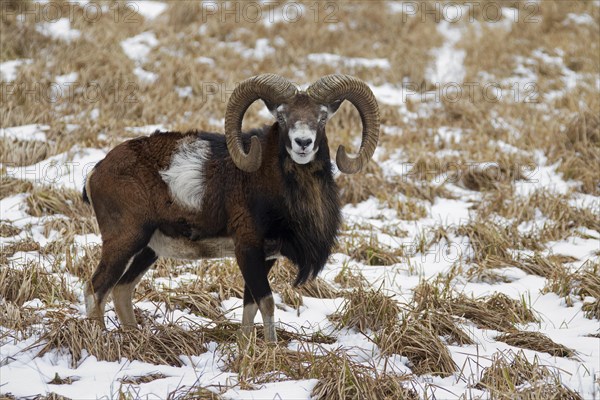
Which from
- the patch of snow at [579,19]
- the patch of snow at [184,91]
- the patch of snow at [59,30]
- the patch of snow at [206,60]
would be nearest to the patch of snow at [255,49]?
the patch of snow at [206,60]

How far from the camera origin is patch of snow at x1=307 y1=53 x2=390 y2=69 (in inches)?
643

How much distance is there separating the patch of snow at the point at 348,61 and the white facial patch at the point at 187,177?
10229 millimetres

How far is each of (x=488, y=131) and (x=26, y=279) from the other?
29.8 ft

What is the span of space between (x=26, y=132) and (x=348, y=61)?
7547 millimetres

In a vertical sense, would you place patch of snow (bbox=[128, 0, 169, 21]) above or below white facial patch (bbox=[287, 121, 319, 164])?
below

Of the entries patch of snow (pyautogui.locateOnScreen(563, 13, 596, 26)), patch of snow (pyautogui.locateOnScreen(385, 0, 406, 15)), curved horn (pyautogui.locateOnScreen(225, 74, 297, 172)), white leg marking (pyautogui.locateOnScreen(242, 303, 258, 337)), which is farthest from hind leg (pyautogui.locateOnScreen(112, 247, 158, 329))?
patch of snow (pyautogui.locateOnScreen(563, 13, 596, 26))

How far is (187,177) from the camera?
636cm

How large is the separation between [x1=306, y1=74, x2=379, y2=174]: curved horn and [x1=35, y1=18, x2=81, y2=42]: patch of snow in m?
10.4

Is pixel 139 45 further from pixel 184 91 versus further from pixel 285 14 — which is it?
pixel 285 14

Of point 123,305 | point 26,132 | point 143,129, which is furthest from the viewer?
point 143,129

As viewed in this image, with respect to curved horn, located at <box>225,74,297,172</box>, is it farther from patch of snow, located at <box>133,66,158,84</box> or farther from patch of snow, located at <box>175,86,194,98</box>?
patch of snow, located at <box>133,66,158,84</box>

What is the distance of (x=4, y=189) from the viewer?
973cm

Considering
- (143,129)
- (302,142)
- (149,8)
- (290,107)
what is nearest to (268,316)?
(302,142)

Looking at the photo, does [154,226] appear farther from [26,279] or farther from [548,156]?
[548,156]
